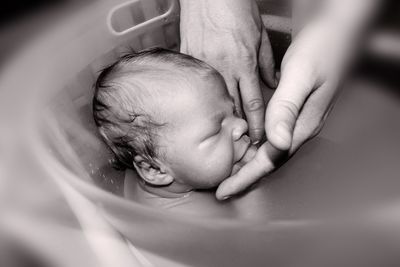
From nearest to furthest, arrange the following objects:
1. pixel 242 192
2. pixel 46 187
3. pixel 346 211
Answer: pixel 346 211 → pixel 46 187 → pixel 242 192

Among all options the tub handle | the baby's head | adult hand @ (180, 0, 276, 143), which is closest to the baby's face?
the baby's head

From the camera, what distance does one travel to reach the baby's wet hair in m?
0.64

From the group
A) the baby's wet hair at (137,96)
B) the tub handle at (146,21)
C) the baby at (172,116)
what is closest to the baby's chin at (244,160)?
the baby at (172,116)

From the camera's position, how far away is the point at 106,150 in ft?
2.65

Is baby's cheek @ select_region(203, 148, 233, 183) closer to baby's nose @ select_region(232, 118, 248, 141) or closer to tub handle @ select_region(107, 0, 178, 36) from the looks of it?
baby's nose @ select_region(232, 118, 248, 141)

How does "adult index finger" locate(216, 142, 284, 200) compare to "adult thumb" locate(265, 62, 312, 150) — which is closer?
"adult thumb" locate(265, 62, 312, 150)

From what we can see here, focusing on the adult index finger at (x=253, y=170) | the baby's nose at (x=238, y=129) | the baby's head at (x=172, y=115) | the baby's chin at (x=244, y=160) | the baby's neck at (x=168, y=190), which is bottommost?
the baby's neck at (x=168, y=190)

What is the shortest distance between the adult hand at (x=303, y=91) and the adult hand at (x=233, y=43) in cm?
13

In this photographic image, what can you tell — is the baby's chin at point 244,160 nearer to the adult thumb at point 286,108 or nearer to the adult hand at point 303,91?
the adult hand at point 303,91

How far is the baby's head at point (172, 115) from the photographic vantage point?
0.64 meters

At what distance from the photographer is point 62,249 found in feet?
1.80

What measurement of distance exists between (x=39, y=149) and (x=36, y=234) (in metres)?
0.11

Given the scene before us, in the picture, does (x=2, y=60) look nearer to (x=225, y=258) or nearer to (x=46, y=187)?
(x=46, y=187)

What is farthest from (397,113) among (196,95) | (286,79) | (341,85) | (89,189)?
(89,189)
